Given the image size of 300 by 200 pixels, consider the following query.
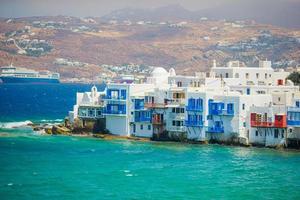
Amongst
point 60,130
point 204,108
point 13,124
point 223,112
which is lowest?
point 60,130

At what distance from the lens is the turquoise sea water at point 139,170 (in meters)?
42.9

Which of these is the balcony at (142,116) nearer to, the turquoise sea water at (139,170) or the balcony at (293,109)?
the turquoise sea water at (139,170)

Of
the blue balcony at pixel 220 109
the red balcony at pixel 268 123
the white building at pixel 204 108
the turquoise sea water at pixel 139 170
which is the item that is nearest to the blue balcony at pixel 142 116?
the white building at pixel 204 108

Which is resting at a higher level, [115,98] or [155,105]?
[115,98]

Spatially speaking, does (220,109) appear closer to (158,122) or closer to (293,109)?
(293,109)

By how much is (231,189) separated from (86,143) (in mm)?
18772

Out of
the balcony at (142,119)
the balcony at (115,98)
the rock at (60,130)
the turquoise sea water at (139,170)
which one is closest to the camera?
the turquoise sea water at (139,170)

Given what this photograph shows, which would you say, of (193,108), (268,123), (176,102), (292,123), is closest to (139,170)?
(268,123)

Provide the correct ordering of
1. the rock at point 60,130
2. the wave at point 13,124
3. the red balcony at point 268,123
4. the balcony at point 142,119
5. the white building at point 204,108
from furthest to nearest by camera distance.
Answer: the wave at point 13,124 → the rock at point 60,130 → the balcony at point 142,119 → the white building at point 204,108 → the red balcony at point 268,123

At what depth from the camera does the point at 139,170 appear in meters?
49.6

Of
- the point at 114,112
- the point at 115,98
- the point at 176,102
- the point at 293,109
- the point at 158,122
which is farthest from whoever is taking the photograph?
the point at 115,98

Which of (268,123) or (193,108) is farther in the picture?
(193,108)

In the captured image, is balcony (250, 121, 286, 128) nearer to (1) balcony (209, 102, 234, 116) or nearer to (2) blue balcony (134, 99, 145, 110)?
(1) balcony (209, 102, 234, 116)

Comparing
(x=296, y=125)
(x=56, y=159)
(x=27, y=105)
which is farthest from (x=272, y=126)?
(x=27, y=105)
